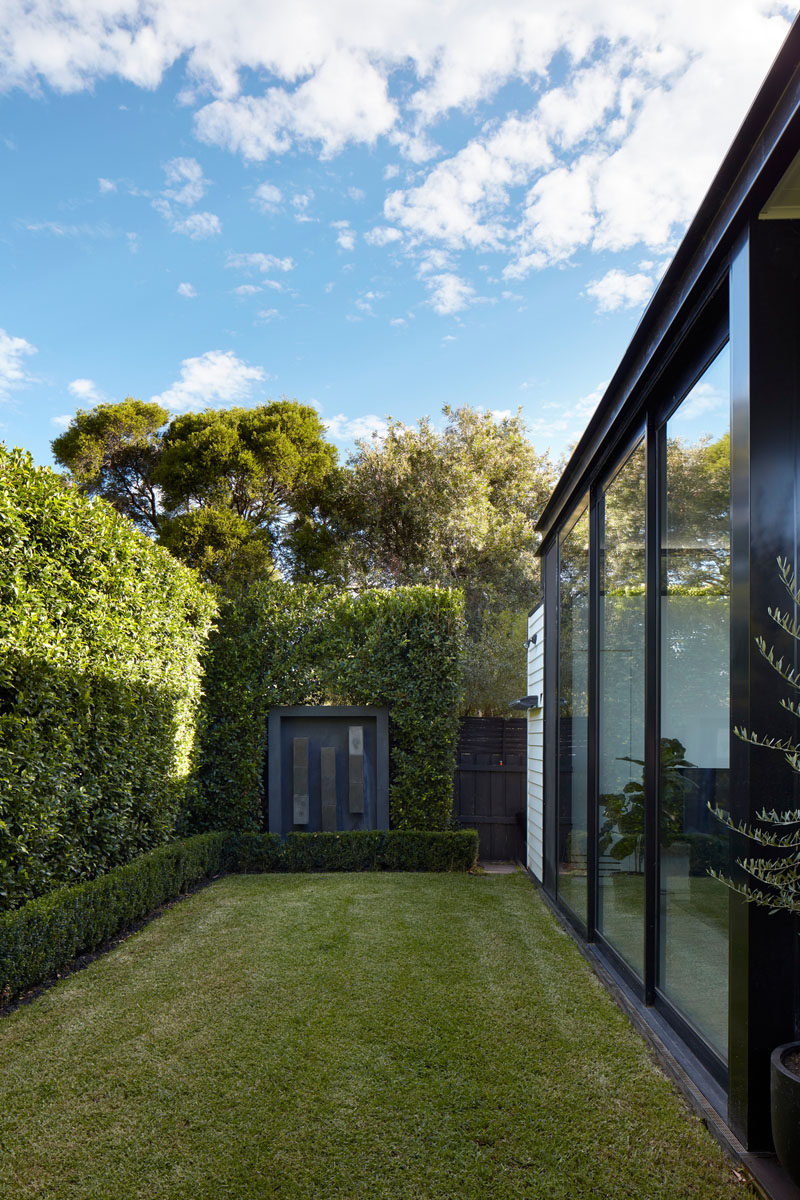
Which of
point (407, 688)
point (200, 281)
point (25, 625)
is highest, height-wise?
point (200, 281)

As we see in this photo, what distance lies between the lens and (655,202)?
5.59 m

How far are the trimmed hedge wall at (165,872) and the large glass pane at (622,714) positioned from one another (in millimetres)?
2762

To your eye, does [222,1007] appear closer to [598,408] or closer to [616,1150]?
[616,1150]

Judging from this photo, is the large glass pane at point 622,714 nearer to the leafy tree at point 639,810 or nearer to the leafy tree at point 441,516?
the leafy tree at point 639,810

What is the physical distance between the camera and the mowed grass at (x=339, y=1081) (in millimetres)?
1955

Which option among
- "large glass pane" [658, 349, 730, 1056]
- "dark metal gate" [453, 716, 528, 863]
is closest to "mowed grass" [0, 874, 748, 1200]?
"large glass pane" [658, 349, 730, 1056]

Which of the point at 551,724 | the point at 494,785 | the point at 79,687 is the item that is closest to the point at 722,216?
the point at 79,687

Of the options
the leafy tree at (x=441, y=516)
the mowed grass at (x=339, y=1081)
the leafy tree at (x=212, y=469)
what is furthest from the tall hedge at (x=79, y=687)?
the leafy tree at (x=212, y=469)

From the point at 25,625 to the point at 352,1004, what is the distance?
2.38 m

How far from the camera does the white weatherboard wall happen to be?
233 inches

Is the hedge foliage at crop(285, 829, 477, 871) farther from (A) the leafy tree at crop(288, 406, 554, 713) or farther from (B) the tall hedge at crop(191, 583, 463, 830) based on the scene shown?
(A) the leafy tree at crop(288, 406, 554, 713)

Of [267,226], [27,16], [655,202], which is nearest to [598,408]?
[655,202]

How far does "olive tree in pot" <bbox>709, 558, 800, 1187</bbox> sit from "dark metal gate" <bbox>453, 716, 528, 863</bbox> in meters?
5.32

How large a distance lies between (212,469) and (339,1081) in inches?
540
